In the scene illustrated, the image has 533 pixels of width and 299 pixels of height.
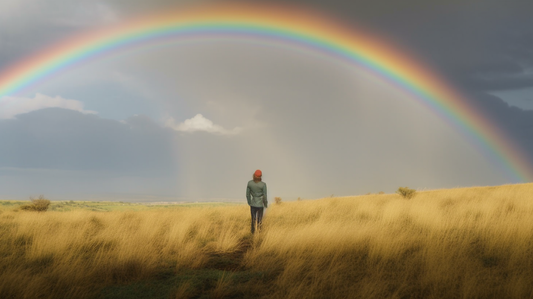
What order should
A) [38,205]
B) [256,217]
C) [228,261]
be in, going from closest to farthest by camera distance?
[228,261]
[256,217]
[38,205]

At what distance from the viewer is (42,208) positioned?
21875 millimetres

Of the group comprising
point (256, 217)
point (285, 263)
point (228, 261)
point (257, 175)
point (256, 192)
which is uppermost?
point (257, 175)

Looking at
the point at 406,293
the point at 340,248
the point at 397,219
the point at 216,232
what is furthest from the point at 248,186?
the point at 406,293

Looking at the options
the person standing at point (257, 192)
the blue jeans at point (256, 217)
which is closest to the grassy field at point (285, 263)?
the blue jeans at point (256, 217)

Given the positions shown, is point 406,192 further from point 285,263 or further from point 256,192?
point 285,263

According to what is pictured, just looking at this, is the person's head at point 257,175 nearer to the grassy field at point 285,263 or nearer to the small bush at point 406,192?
the grassy field at point 285,263

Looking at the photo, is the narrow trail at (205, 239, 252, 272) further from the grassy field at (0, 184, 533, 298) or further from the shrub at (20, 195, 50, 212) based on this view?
the shrub at (20, 195, 50, 212)

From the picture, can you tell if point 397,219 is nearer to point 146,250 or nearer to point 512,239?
point 512,239

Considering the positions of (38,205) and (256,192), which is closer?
(256,192)

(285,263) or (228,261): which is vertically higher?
(285,263)

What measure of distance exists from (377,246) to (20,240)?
34.5 feet

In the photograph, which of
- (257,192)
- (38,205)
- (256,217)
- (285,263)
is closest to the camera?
(285,263)

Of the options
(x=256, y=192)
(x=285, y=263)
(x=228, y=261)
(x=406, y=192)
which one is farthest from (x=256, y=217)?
(x=406, y=192)

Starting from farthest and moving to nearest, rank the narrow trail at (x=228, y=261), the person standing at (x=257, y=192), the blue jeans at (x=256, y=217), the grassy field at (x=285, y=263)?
the blue jeans at (x=256, y=217), the person standing at (x=257, y=192), the narrow trail at (x=228, y=261), the grassy field at (x=285, y=263)
